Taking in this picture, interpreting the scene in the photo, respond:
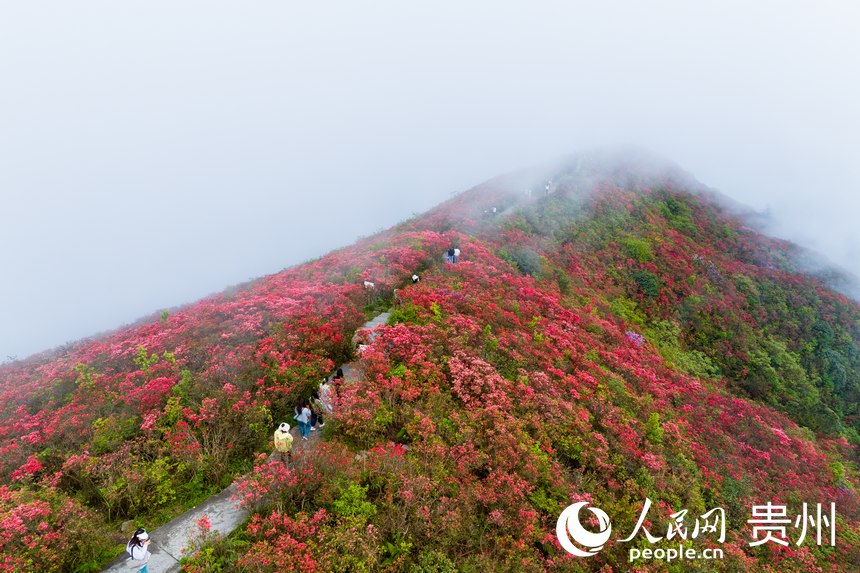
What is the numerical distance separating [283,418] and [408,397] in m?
3.72

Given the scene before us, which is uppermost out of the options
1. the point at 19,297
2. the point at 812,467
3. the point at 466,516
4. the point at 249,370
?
the point at 19,297

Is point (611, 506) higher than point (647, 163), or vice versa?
point (647, 163)

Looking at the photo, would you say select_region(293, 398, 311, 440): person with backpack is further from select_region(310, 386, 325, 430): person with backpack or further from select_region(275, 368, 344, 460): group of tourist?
select_region(310, 386, 325, 430): person with backpack

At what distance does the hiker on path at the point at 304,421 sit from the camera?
34.3 ft

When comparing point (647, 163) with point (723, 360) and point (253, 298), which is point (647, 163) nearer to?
point (723, 360)

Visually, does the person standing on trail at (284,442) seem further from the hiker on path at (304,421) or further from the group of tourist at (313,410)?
the hiker on path at (304,421)

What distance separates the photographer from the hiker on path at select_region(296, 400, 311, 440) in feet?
34.3

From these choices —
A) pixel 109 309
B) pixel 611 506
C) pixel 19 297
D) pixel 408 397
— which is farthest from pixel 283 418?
pixel 19 297

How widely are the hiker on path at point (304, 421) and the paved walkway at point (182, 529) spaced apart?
3.43ft

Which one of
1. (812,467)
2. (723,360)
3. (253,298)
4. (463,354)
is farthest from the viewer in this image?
(723,360)

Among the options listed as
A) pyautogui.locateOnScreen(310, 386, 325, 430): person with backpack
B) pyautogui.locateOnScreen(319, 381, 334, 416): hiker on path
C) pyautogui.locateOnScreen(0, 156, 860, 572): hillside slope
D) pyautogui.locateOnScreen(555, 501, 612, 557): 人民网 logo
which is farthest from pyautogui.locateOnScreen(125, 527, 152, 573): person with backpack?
pyautogui.locateOnScreen(555, 501, 612, 557): 人民网 logo

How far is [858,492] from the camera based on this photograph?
1590 cm

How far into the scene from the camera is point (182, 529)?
8273 mm

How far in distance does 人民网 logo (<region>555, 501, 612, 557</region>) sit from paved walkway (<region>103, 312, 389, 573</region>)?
6.52 m
